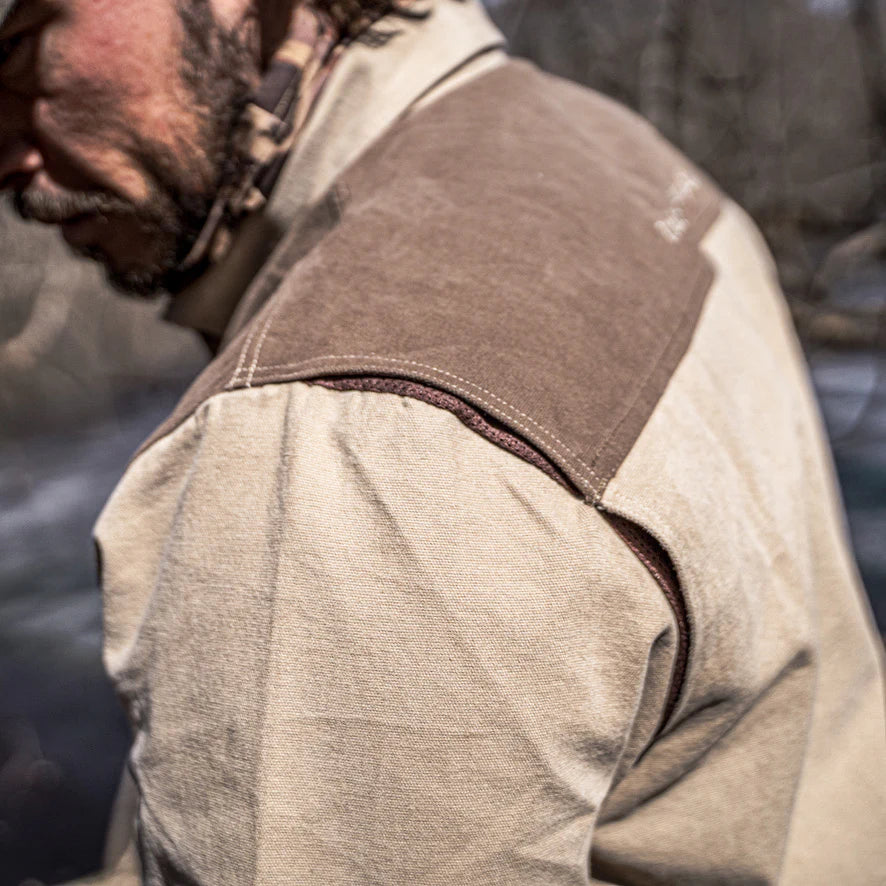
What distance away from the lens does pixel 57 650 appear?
7.14 feet

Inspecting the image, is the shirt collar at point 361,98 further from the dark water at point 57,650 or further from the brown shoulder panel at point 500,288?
the dark water at point 57,650

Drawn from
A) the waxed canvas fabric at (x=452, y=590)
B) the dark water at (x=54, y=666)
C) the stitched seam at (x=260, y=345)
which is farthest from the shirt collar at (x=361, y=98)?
the dark water at (x=54, y=666)

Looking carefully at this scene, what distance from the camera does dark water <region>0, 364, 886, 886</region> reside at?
1860 mm

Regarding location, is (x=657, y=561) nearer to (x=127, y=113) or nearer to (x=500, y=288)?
(x=500, y=288)

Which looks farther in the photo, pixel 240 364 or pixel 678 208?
pixel 678 208

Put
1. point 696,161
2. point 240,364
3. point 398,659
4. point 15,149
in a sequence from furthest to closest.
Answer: point 696,161
point 15,149
point 240,364
point 398,659

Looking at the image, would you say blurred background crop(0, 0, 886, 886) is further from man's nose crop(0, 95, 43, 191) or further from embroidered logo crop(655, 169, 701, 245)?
embroidered logo crop(655, 169, 701, 245)

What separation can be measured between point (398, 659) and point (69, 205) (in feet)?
2.97

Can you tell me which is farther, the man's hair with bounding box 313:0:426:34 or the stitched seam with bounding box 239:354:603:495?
the man's hair with bounding box 313:0:426:34

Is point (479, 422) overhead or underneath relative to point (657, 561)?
overhead

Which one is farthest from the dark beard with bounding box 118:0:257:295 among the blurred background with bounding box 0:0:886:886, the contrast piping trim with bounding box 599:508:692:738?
the blurred background with bounding box 0:0:886:886

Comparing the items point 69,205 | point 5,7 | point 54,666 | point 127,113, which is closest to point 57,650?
point 54,666

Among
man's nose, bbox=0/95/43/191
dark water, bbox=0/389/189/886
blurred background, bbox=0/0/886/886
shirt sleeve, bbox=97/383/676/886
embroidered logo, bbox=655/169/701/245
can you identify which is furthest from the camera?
blurred background, bbox=0/0/886/886

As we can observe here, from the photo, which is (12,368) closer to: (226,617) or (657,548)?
(226,617)
